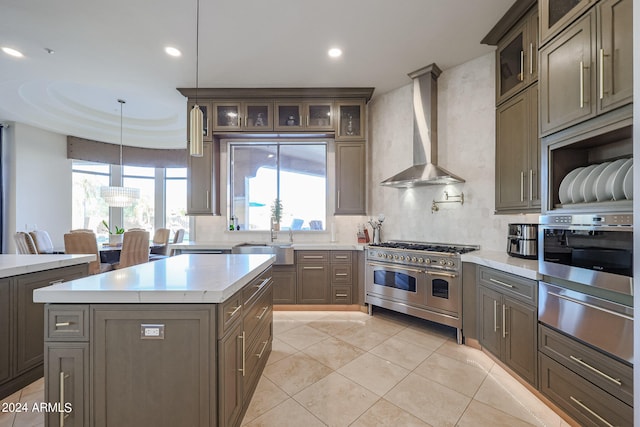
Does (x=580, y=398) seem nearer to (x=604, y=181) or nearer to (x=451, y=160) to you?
(x=604, y=181)

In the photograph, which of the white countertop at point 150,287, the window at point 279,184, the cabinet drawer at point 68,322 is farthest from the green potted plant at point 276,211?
the cabinet drawer at point 68,322

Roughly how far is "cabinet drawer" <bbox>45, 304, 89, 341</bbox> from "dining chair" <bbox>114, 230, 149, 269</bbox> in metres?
3.05

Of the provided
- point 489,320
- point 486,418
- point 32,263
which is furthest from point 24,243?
point 489,320

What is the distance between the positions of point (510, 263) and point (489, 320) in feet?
1.94

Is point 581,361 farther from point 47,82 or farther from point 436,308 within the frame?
point 47,82

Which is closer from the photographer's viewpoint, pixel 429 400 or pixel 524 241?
pixel 429 400

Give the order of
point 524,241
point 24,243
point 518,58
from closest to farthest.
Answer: point 524,241
point 518,58
point 24,243

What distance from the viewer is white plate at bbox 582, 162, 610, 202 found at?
1.60 m

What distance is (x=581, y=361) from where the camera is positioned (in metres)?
1.49

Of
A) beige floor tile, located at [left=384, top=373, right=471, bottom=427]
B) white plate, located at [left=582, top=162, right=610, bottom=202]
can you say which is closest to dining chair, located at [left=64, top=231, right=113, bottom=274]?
beige floor tile, located at [left=384, top=373, right=471, bottom=427]

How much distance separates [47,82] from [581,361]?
21.3ft

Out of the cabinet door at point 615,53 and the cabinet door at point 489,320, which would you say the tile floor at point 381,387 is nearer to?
the cabinet door at point 489,320

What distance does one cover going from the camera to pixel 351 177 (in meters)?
3.81

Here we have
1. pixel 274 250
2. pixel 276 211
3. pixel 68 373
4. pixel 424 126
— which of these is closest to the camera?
pixel 68 373
